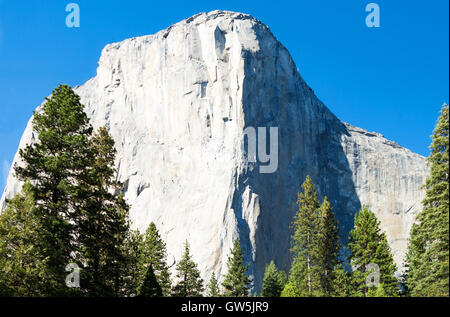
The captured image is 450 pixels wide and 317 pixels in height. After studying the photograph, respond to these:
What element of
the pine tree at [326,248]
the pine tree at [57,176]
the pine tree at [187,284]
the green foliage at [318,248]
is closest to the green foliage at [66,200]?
the pine tree at [57,176]

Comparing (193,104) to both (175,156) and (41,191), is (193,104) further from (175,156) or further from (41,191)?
(41,191)

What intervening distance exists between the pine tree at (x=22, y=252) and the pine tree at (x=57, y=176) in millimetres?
319

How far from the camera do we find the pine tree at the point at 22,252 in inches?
808

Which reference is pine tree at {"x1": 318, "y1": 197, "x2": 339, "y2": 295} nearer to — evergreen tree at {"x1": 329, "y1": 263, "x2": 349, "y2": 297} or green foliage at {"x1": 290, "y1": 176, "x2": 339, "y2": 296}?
green foliage at {"x1": 290, "y1": 176, "x2": 339, "y2": 296}

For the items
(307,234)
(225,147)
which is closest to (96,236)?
(307,234)

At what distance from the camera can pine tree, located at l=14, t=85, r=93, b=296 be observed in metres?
20.8

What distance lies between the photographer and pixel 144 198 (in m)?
98.1

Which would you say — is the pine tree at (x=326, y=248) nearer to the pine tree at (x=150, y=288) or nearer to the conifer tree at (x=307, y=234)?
the conifer tree at (x=307, y=234)

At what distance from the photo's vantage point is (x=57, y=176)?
21750 mm

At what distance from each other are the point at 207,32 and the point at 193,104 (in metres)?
14.8

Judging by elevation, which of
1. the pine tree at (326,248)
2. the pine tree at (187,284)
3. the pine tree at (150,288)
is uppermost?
→ the pine tree at (326,248)
